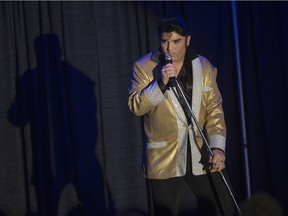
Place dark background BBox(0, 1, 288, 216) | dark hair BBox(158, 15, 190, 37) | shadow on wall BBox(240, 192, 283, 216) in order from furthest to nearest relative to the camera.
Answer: dark background BBox(0, 1, 288, 216)
dark hair BBox(158, 15, 190, 37)
shadow on wall BBox(240, 192, 283, 216)

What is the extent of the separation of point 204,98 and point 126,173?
4.95 ft

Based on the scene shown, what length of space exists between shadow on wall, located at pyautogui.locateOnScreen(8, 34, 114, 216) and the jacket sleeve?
130 cm

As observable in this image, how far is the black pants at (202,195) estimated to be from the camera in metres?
2.14

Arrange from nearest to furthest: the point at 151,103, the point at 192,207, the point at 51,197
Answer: the point at 151,103
the point at 51,197
the point at 192,207

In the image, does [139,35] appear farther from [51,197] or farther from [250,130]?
[51,197]

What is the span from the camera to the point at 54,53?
10.9ft

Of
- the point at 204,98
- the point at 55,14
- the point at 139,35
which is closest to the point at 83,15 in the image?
the point at 55,14

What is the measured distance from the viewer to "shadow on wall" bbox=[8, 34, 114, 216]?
3.28 metres

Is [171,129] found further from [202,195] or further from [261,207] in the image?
[261,207]

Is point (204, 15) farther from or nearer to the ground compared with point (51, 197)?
farther from the ground

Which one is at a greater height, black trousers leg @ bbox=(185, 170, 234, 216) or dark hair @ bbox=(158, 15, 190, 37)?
dark hair @ bbox=(158, 15, 190, 37)

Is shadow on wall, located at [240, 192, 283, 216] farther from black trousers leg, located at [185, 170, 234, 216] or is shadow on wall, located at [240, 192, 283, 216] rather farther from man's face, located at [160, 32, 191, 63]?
man's face, located at [160, 32, 191, 63]

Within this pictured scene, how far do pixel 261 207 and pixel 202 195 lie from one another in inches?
25.3

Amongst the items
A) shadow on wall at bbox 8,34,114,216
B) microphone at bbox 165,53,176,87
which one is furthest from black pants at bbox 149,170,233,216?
shadow on wall at bbox 8,34,114,216
